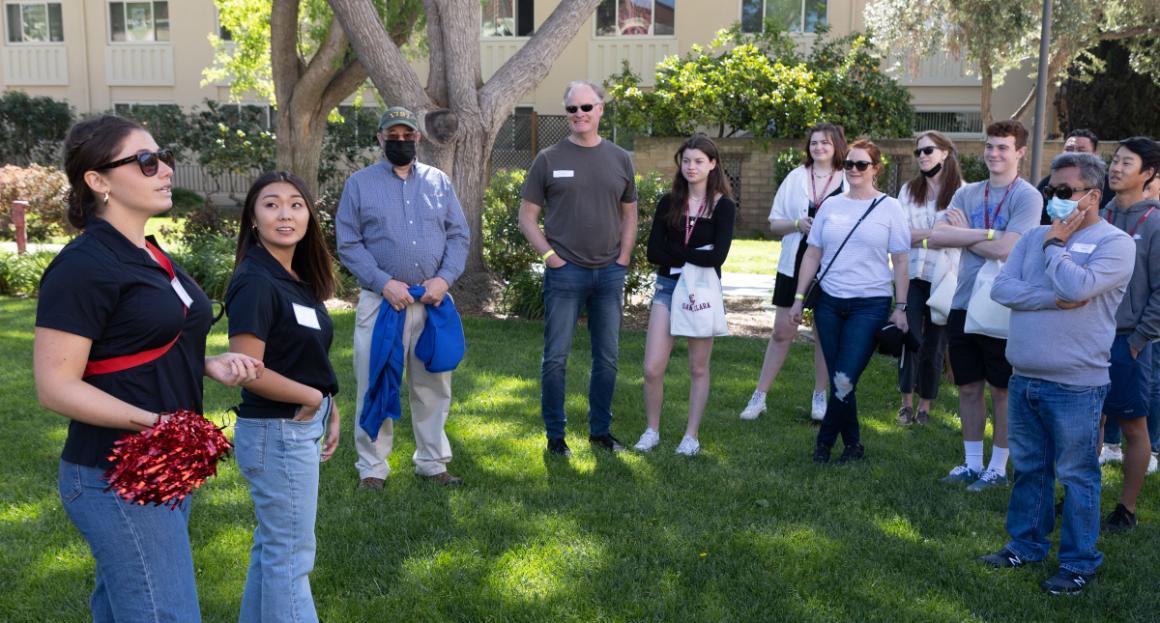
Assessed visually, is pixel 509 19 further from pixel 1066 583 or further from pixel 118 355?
pixel 118 355

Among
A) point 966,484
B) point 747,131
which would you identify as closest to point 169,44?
point 747,131

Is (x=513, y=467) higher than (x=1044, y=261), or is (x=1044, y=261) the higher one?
(x=1044, y=261)

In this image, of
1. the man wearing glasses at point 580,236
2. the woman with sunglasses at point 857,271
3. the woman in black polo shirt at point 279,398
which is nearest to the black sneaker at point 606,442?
the man wearing glasses at point 580,236

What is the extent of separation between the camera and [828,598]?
4.33 m

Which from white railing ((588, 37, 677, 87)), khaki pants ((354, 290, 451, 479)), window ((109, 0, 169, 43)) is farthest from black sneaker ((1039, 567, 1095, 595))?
window ((109, 0, 169, 43))

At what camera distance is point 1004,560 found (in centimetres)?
465

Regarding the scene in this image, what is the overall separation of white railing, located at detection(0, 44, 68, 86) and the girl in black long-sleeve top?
29.0 metres

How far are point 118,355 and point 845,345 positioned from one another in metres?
4.42

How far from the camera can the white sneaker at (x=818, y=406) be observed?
7.26 metres

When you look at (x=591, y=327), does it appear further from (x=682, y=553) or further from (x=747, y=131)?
(x=747, y=131)

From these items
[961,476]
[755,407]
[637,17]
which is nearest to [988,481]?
[961,476]

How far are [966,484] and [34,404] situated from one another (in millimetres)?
6371

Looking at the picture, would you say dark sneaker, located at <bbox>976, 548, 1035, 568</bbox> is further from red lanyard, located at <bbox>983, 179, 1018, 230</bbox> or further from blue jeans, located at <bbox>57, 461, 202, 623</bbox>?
blue jeans, located at <bbox>57, 461, 202, 623</bbox>

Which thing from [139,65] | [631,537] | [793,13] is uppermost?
[793,13]
